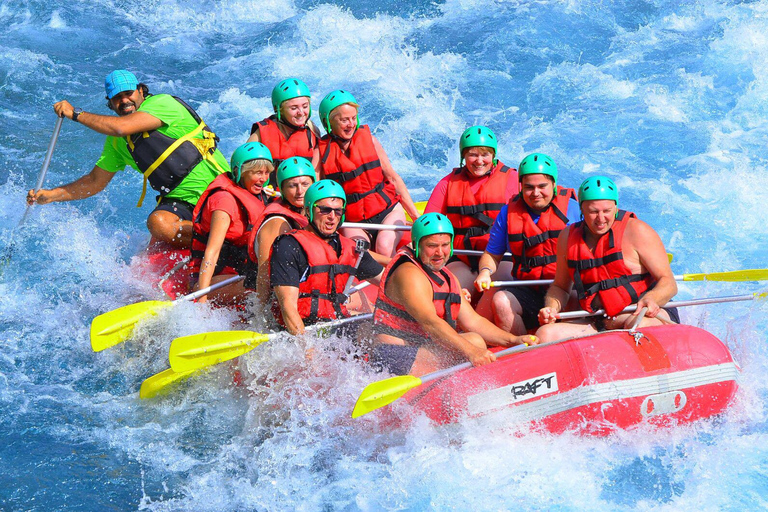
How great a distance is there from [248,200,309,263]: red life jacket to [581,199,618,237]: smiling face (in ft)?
5.48

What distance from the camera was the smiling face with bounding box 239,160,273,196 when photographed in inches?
224

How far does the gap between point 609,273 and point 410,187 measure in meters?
4.67

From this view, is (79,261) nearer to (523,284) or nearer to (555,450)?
(523,284)

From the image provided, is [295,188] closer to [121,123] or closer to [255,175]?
[255,175]

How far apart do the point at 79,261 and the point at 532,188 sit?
4.20 meters

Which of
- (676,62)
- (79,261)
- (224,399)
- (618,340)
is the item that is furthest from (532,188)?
(676,62)

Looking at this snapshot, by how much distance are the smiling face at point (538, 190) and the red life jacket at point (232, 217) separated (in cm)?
179

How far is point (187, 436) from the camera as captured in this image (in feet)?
16.7

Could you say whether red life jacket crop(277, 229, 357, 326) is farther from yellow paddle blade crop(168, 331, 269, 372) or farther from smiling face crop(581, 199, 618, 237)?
smiling face crop(581, 199, 618, 237)

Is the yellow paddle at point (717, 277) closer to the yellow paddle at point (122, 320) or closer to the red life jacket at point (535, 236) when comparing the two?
the red life jacket at point (535, 236)

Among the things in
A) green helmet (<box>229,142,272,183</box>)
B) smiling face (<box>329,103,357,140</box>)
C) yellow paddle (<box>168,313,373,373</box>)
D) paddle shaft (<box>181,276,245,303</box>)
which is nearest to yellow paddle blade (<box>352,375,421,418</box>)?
yellow paddle (<box>168,313,373,373</box>)

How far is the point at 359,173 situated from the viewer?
242 inches

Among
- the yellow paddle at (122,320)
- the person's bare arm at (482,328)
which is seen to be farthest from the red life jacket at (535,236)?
the yellow paddle at (122,320)

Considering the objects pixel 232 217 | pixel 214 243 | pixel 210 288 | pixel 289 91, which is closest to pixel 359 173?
pixel 289 91
